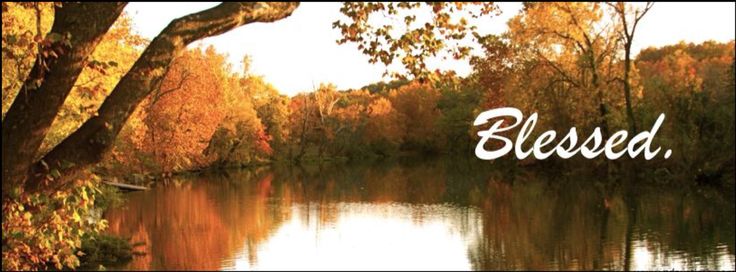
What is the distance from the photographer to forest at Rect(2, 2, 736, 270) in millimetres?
5801

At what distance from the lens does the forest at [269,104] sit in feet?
19.0

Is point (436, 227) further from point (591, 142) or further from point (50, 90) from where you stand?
point (591, 142)

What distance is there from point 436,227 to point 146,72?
15.1 metres

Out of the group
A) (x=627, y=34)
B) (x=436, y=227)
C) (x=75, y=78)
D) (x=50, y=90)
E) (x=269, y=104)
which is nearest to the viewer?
(x=50, y=90)

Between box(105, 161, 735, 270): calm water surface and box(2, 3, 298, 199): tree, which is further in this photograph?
box(105, 161, 735, 270): calm water surface

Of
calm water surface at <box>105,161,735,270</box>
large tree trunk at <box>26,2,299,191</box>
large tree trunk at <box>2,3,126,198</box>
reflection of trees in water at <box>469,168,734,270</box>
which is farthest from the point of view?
calm water surface at <box>105,161,735,270</box>

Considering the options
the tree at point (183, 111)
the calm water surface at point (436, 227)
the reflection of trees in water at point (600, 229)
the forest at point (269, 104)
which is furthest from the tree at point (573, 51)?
the tree at point (183, 111)

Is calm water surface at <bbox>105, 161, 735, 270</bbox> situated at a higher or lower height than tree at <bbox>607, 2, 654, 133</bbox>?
lower

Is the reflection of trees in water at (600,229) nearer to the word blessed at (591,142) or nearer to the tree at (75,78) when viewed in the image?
the word blessed at (591,142)

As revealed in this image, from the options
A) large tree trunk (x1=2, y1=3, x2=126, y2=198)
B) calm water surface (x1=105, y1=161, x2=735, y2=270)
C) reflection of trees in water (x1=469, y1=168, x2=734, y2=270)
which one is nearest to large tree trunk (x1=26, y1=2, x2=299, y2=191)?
large tree trunk (x1=2, y1=3, x2=126, y2=198)

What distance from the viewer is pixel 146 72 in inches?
226

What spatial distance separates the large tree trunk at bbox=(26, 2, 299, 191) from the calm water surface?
9.08 meters

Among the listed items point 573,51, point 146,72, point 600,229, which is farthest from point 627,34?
point 146,72

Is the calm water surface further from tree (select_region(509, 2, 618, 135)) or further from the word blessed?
tree (select_region(509, 2, 618, 135))
